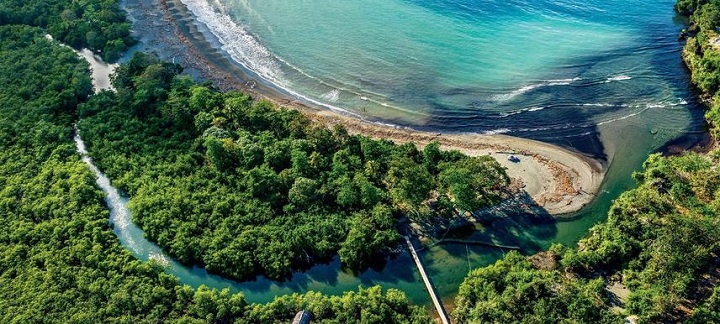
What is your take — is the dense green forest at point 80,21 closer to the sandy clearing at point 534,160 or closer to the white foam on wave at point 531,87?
the sandy clearing at point 534,160

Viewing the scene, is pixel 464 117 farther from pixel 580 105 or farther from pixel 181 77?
pixel 181 77

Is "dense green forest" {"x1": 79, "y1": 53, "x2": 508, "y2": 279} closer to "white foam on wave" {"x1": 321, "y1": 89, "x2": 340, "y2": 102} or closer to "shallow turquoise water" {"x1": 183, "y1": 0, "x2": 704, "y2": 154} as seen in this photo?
"white foam on wave" {"x1": 321, "y1": 89, "x2": 340, "y2": 102}

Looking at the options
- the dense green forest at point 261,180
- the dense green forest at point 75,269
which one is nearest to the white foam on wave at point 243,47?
the dense green forest at point 261,180

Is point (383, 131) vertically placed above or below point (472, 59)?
below

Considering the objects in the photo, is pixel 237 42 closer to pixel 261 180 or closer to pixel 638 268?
pixel 261 180

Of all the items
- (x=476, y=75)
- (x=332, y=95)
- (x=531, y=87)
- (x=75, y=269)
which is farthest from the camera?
(x=476, y=75)

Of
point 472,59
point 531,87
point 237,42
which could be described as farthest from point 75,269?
point 531,87

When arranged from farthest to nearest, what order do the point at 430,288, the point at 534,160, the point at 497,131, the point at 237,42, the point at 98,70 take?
the point at 237,42, the point at 98,70, the point at 497,131, the point at 534,160, the point at 430,288
